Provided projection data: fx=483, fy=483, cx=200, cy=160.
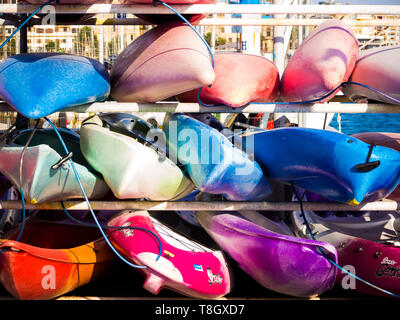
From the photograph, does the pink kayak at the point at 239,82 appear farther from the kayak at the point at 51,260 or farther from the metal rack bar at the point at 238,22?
the kayak at the point at 51,260

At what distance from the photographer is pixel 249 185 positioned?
6.95ft

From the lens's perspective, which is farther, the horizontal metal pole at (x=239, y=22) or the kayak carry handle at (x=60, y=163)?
the horizontal metal pole at (x=239, y=22)

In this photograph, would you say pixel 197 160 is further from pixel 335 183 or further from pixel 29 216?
pixel 29 216

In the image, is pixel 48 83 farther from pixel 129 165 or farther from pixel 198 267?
pixel 198 267

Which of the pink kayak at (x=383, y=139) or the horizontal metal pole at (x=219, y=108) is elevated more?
the horizontal metal pole at (x=219, y=108)

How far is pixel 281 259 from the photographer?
205 cm

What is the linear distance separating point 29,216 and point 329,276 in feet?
5.21

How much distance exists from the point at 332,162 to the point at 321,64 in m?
0.44

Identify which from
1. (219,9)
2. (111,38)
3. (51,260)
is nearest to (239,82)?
(219,9)

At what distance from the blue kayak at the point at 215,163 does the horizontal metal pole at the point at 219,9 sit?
484 millimetres

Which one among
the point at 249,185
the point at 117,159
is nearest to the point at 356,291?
the point at 249,185

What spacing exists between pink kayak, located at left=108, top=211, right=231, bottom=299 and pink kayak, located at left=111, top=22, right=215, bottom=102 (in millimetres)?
577

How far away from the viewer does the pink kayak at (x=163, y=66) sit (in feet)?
6.61

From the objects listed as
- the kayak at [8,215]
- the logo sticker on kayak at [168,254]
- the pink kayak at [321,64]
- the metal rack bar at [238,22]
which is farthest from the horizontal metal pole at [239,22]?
the logo sticker on kayak at [168,254]
